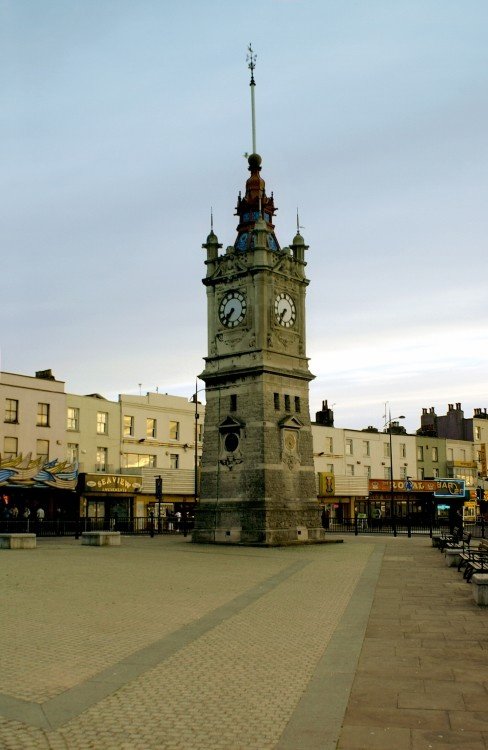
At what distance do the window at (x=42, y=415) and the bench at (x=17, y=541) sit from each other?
68.6 feet

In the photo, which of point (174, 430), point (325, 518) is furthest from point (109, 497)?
point (325, 518)

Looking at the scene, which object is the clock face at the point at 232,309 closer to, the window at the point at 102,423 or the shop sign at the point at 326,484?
the window at the point at 102,423

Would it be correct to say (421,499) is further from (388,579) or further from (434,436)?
(388,579)

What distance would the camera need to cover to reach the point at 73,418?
2140 inches

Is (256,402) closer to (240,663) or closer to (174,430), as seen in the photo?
(174,430)

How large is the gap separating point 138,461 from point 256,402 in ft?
74.8

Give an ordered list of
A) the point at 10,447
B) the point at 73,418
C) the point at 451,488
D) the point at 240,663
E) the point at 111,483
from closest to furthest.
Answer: the point at 240,663 → the point at 10,447 → the point at 111,483 → the point at 73,418 → the point at 451,488

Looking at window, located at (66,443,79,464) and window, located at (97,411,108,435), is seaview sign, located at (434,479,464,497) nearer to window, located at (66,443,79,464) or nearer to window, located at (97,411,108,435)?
window, located at (97,411,108,435)

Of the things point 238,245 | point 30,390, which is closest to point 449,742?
point 238,245

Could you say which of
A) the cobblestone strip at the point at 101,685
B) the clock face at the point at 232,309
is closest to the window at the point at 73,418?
the clock face at the point at 232,309

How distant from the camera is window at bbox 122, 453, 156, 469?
57469 mm

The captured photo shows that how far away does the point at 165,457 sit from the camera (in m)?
60.3

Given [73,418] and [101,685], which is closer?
[101,685]

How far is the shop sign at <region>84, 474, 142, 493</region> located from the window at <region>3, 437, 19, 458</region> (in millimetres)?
5219
